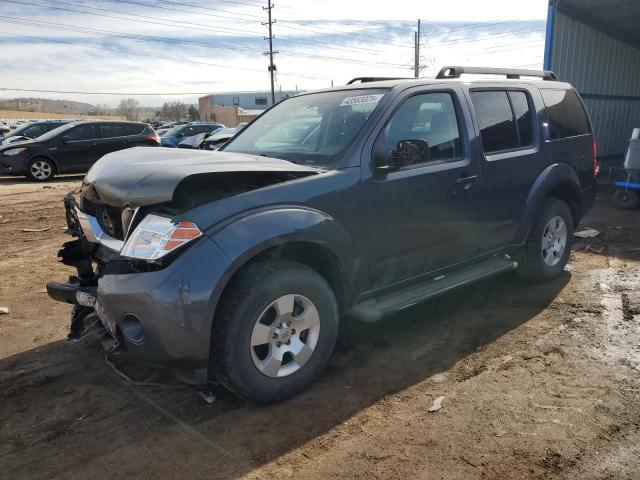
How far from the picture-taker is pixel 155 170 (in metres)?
3.08

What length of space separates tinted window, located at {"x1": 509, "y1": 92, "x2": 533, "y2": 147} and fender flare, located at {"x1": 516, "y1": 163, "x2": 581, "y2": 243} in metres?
0.36

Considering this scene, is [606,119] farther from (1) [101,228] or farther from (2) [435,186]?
(1) [101,228]

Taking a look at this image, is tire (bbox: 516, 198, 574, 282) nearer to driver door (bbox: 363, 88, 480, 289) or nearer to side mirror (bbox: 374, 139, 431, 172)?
driver door (bbox: 363, 88, 480, 289)

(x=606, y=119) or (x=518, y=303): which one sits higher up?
(x=606, y=119)

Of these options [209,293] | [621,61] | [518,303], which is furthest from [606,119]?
[209,293]

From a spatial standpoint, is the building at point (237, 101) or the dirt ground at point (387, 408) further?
the building at point (237, 101)

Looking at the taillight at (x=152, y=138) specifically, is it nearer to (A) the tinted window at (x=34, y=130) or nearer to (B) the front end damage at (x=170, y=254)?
(A) the tinted window at (x=34, y=130)

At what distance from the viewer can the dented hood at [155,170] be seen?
2902mm

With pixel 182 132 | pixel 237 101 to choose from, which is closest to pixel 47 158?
pixel 182 132

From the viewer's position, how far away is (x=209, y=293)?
9.17 feet

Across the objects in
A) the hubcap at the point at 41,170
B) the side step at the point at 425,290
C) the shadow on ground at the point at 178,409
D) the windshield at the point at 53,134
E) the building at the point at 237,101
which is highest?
the building at the point at 237,101

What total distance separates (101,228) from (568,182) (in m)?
4.25

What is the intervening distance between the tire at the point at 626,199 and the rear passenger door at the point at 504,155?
233 inches

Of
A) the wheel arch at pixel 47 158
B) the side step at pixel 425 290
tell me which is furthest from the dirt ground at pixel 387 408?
the wheel arch at pixel 47 158
